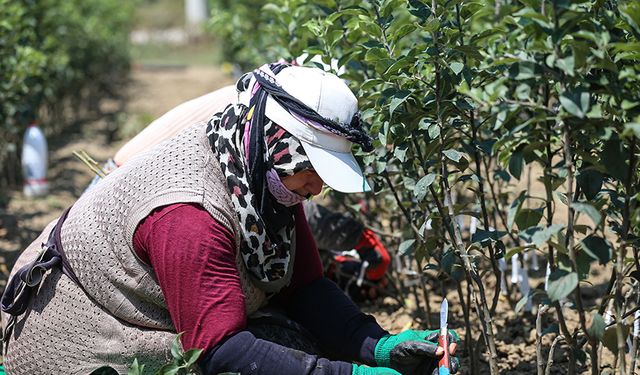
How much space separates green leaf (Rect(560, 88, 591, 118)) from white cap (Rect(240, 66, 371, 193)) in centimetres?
62

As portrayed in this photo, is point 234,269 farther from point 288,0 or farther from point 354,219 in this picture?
point 288,0

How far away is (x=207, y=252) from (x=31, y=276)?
616 mm

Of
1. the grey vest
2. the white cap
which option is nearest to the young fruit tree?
the white cap

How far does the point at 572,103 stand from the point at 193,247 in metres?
0.92

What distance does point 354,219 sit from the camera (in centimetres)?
328

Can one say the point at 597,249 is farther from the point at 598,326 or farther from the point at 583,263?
the point at 598,326

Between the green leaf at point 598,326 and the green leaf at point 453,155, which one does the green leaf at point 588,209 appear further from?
the green leaf at point 453,155

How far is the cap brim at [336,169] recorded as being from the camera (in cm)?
217

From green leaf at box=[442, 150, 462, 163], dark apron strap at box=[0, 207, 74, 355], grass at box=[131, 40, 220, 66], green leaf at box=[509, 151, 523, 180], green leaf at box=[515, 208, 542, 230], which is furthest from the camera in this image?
grass at box=[131, 40, 220, 66]

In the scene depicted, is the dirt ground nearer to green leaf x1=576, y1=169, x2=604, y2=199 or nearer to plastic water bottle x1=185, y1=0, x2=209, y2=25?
green leaf x1=576, y1=169, x2=604, y2=199

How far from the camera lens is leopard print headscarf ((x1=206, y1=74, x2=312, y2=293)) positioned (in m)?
2.18

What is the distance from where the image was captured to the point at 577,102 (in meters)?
1.75

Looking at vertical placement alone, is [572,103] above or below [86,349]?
above

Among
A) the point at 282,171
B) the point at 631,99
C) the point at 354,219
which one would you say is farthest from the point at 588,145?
the point at 354,219
